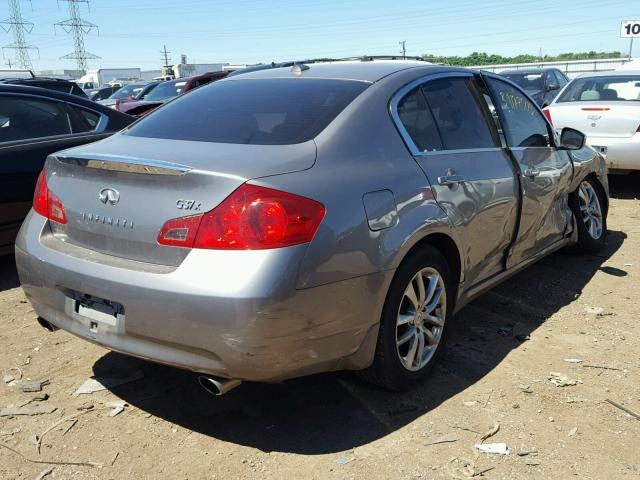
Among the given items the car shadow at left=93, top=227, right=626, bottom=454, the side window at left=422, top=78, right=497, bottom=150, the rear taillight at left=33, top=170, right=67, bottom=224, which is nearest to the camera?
the car shadow at left=93, top=227, right=626, bottom=454

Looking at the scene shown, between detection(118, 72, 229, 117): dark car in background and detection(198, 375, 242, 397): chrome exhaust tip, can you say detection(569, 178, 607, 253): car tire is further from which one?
detection(118, 72, 229, 117): dark car in background

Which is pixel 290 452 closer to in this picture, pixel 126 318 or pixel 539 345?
pixel 126 318

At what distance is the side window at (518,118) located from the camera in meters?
4.25

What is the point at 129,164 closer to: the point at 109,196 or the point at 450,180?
the point at 109,196

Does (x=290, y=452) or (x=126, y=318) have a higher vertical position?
(x=126, y=318)

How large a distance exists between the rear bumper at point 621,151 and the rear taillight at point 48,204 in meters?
6.69

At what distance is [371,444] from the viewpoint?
2873 millimetres

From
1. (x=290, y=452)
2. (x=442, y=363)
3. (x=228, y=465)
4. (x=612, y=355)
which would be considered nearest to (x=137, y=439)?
(x=228, y=465)

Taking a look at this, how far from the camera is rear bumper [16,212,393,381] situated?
2.47 metres

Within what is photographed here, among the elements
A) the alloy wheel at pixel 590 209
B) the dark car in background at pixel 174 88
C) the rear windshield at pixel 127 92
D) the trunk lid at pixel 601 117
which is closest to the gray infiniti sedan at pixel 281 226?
the alloy wheel at pixel 590 209

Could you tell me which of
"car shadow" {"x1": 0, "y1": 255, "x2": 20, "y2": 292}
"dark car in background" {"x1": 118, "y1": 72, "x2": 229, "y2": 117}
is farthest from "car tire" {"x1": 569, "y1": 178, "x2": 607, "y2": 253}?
"dark car in background" {"x1": 118, "y1": 72, "x2": 229, "y2": 117}

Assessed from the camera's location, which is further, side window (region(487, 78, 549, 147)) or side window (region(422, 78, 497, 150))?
side window (region(487, 78, 549, 147))

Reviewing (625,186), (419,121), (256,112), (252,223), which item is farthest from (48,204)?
(625,186)

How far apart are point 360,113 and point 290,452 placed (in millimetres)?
1610
